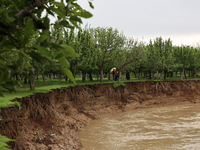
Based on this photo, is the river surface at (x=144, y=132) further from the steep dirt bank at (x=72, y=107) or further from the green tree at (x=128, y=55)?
the green tree at (x=128, y=55)

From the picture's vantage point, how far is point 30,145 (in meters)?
11.0

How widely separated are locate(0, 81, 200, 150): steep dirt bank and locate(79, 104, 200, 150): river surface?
5.25ft

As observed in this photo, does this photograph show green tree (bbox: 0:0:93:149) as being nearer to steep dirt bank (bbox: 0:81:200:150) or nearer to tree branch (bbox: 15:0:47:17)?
tree branch (bbox: 15:0:47:17)

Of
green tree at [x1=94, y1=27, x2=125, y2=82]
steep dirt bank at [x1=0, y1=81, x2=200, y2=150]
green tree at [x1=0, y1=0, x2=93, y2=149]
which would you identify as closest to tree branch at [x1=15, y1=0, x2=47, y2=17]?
green tree at [x1=0, y1=0, x2=93, y2=149]

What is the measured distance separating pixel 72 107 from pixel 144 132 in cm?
856

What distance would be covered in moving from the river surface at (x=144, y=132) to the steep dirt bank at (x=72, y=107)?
160 cm

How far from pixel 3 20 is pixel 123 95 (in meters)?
29.6

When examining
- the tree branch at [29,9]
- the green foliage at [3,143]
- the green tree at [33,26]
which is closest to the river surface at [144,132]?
the green foliage at [3,143]

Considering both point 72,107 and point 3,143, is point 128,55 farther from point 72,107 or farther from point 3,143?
point 3,143

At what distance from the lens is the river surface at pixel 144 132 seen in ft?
49.5

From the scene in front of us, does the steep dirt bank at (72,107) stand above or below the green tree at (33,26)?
below

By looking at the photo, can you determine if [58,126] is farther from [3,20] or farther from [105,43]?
[105,43]

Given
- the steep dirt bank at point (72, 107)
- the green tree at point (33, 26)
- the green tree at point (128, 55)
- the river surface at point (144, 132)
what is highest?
the green tree at point (128, 55)

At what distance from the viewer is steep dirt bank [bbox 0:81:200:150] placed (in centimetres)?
1151
